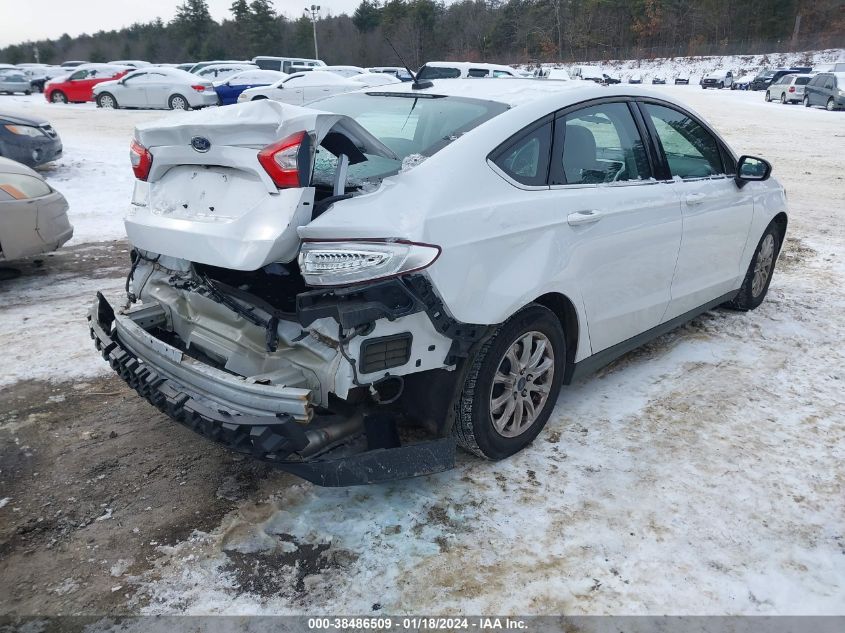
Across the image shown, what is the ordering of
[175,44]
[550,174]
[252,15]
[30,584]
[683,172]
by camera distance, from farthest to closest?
1. [175,44]
2. [252,15]
3. [683,172]
4. [550,174]
5. [30,584]

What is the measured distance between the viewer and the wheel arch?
322 cm

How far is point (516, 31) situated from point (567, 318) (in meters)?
80.6

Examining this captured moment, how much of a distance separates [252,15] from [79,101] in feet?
174

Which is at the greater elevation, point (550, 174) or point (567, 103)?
point (567, 103)

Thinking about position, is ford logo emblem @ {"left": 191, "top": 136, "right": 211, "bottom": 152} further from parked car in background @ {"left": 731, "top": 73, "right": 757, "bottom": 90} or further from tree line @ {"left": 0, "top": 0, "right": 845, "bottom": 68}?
tree line @ {"left": 0, "top": 0, "right": 845, "bottom": 68}

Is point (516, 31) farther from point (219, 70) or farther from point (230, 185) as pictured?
point (230, 185)

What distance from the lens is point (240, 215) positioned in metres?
2.60

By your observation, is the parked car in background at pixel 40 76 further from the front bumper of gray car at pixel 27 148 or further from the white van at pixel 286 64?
the front bumper of gray car at pixel 27 148

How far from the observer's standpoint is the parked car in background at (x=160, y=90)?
76.1 feet

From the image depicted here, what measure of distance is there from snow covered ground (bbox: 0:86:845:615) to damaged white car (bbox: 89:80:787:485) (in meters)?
0.29

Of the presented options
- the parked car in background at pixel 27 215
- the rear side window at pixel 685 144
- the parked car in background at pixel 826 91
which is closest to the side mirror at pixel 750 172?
the rear side window at pixel 685 144

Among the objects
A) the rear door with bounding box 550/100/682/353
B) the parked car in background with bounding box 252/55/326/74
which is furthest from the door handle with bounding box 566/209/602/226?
the parked car in background with bounding box 252/55/326/74

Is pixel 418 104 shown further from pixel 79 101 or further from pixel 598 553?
pixel 79 101

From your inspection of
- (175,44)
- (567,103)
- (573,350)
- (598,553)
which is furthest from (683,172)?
(175,44)
